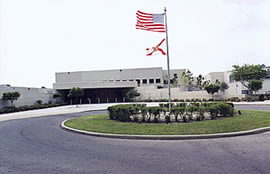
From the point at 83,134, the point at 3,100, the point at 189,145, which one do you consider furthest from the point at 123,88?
the point at 189,145

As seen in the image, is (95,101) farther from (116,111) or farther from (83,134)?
(83,134)

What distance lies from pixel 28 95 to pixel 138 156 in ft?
100

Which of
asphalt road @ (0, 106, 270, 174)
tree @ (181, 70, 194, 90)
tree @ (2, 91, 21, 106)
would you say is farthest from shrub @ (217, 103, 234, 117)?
tree @ (181, 70, 194, 90)

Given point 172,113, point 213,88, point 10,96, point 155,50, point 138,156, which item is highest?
point 155,50

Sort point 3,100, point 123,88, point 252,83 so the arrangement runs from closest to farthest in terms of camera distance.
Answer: point 3,100, point 252,83, point 123,88

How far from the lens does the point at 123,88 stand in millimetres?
44844

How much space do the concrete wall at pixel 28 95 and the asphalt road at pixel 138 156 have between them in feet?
71.9

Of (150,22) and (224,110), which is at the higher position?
(150,22)

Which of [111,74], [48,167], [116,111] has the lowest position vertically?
[48,167]

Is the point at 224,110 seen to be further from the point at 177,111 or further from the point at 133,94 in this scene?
the point at 133,94

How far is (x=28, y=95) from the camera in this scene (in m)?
31.0

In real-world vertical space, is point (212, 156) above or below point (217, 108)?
below

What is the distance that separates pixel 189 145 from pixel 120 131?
3.30 m

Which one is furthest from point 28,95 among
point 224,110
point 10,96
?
point 224,110
